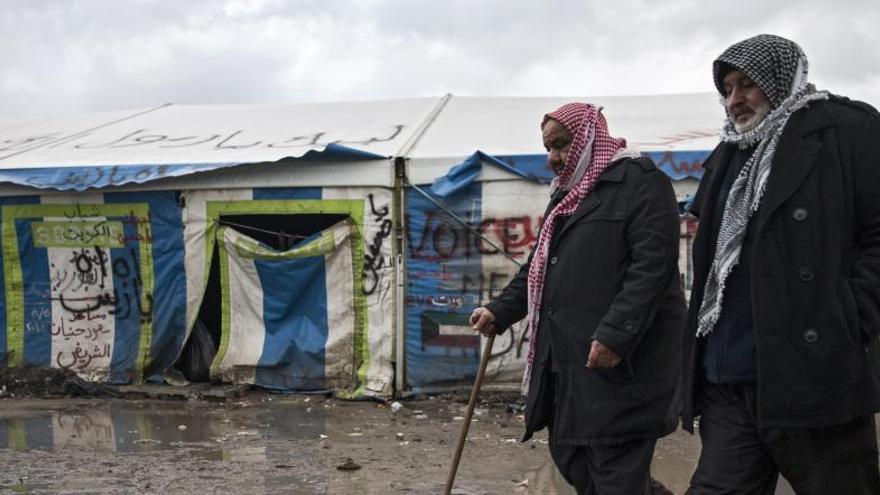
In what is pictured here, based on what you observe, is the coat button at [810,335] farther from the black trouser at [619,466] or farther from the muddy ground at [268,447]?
the muddy ground at [268,447]

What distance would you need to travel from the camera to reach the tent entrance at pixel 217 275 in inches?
361

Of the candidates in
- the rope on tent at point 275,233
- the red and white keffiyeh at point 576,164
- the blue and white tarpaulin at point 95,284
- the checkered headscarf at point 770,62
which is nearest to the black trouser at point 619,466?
the red and white keffiyeh at point 576,164

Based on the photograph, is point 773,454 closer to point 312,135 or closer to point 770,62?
point 770,62

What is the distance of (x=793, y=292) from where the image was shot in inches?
108

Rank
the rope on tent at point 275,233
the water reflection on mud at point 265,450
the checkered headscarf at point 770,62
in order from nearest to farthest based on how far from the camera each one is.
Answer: the checkered headscarf at point 770,62
the water reflection on mud at point 265,450
the rope on tent at point 275,233

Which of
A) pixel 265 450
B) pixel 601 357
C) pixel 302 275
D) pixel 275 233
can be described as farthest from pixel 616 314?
pixel 275 233

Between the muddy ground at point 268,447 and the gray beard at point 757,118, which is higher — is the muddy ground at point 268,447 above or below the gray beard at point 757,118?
below

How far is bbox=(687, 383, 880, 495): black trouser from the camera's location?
2.77 meters

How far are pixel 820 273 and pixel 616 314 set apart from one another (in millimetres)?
715

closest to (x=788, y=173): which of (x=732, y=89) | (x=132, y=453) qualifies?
(x=732, y=89)

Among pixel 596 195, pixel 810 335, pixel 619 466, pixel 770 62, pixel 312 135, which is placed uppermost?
pixel 312 135

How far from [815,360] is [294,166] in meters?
6.53

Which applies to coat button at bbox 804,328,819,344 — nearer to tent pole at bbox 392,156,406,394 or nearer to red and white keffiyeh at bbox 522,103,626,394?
red and white keffiyeh at bbox 522,103,626,394

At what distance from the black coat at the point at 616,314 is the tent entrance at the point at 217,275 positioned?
18.6 ft
